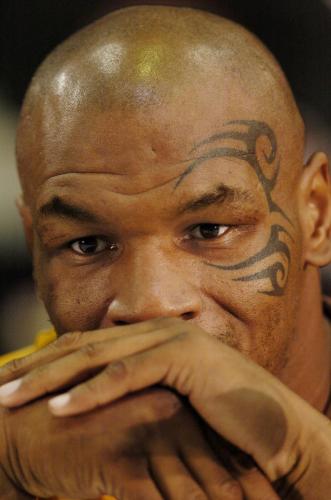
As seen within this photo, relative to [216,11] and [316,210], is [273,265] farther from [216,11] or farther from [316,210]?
[216,11]

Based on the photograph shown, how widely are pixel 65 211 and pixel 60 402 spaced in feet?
2.19

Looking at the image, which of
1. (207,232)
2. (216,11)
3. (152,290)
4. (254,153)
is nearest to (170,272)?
(152,290)

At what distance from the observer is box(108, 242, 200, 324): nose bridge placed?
75.5 inches

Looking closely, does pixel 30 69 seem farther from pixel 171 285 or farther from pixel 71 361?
pixel 71 361

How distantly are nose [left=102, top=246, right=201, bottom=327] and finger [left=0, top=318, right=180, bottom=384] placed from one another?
154 millimetres

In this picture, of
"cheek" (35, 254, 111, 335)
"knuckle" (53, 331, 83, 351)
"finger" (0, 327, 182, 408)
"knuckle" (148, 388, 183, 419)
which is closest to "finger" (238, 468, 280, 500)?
"knuckle" (148, 388, 183, 419)

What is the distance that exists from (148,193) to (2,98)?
1703 millimetres

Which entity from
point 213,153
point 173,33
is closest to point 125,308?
point 213,153

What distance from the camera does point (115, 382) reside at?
1627 millimetres

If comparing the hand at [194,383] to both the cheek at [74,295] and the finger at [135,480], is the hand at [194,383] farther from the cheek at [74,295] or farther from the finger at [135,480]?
the cheek at [74,295]

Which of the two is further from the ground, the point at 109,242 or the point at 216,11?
the point at 216,11

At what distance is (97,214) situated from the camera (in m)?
2.09

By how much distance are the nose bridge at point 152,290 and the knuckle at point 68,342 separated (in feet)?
0.64

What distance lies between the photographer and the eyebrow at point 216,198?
2.05m
